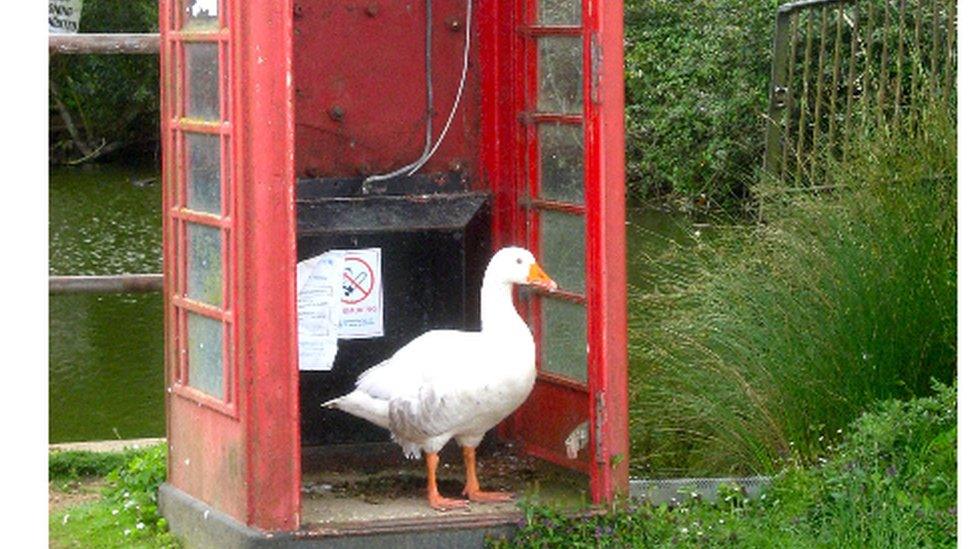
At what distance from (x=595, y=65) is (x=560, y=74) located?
1.56 ft

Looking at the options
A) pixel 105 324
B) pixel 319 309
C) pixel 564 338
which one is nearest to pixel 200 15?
pixel 319 309

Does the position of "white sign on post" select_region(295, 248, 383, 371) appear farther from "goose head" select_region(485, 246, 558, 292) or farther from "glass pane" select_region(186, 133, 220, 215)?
"goose head" select_region(485, 246, 558, 292)

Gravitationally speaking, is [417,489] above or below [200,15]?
below

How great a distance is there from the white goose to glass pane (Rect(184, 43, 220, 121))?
3.15 feet

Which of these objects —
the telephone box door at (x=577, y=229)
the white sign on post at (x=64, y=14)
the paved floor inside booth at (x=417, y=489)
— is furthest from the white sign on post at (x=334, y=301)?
the white sign on post at (x=64, y=14)

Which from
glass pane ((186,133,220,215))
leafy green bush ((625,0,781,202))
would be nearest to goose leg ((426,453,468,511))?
glass pane ((186,133,220,215))

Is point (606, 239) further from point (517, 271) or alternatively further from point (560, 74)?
point (560, 74)

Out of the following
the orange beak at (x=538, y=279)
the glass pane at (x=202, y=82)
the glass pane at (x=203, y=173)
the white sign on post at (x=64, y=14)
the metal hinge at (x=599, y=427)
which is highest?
the white sign on post at (x=64, y=14)

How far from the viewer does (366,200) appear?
19.6 feet

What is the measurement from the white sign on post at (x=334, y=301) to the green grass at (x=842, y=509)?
1048 millimetres

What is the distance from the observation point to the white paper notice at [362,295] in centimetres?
605

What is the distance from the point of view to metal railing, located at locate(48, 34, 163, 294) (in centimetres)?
698

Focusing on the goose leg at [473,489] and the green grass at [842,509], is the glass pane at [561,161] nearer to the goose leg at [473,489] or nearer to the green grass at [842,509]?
the goose leg at [473,489]

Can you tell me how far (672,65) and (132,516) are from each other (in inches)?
444
